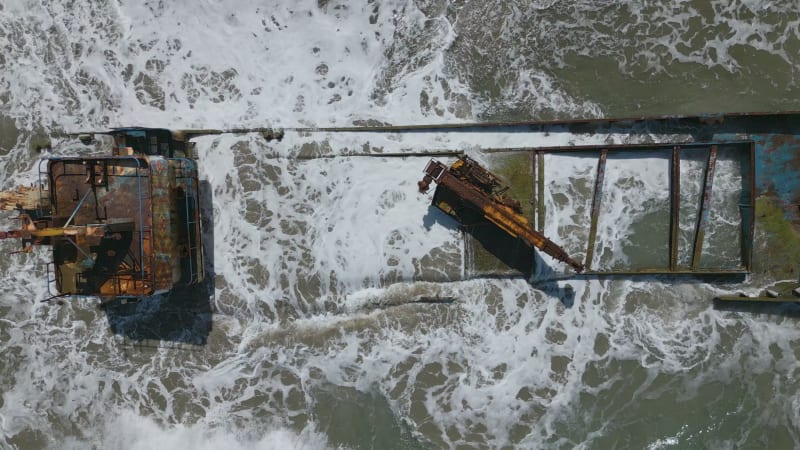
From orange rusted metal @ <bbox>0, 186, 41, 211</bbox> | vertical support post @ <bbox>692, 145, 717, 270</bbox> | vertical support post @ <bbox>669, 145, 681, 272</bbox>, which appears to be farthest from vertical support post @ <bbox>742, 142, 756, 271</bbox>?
orange rusted metal @ <bbox>0, 186, 41, 211</bbox>

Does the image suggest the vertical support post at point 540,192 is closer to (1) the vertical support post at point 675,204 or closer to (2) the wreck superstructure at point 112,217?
(1) the vertical support post at point 675,204

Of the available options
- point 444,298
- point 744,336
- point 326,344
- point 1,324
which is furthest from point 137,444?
point 744,336

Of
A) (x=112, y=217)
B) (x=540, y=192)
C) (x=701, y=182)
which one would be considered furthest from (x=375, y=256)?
(x=701, y=182)

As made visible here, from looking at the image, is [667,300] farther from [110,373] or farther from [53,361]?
[53,361]

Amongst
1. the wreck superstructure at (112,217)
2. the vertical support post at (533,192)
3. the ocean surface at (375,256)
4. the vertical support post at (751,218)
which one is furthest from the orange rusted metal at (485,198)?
the wreck superstructure at (112,217)

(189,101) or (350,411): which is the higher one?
(189,101)

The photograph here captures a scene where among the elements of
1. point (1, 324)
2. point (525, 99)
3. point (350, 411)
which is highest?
point (525, 99)
